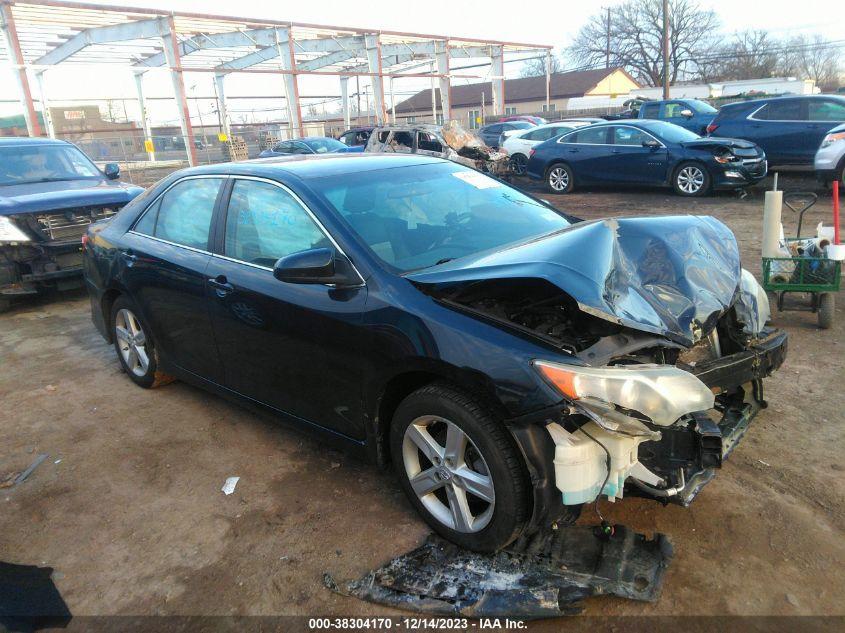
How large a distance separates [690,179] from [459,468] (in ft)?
37.4

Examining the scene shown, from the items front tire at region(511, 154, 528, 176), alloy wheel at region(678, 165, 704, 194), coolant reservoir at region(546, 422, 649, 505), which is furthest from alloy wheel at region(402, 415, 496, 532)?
front tire at region(511, 154, 528, 176)

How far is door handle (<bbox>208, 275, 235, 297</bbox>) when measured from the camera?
11.7ft

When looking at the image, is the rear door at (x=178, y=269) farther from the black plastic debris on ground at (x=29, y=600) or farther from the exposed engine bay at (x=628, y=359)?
the exposed engine bay at (x=628, y=359)

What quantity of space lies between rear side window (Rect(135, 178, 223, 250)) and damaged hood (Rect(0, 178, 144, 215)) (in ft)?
10.1

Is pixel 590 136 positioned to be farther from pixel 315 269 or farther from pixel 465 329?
pixel 465 329

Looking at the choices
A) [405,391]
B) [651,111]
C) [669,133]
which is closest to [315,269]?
[405,391]

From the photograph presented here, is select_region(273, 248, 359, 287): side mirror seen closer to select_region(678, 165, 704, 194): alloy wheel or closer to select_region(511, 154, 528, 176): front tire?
select_region(678, 165, 704, 194): alloy wheel

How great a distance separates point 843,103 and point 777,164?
1.57 metres

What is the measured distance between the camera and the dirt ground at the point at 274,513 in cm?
258

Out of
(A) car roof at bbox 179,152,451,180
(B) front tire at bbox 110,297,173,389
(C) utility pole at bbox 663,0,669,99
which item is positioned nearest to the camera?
(A) car roof at bbox 179,152,451,180

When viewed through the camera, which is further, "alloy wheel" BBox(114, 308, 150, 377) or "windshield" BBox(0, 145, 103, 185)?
"windshield" BBox(0, 145, 103, 185)

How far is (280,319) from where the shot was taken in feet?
10.8

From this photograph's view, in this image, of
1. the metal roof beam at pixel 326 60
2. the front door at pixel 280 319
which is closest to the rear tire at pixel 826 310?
the front door at pixel 280 319

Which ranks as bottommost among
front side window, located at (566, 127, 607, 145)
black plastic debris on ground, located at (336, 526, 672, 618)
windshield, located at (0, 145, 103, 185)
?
black plastic debris on ground, located at (336, 526, 672, 618)
